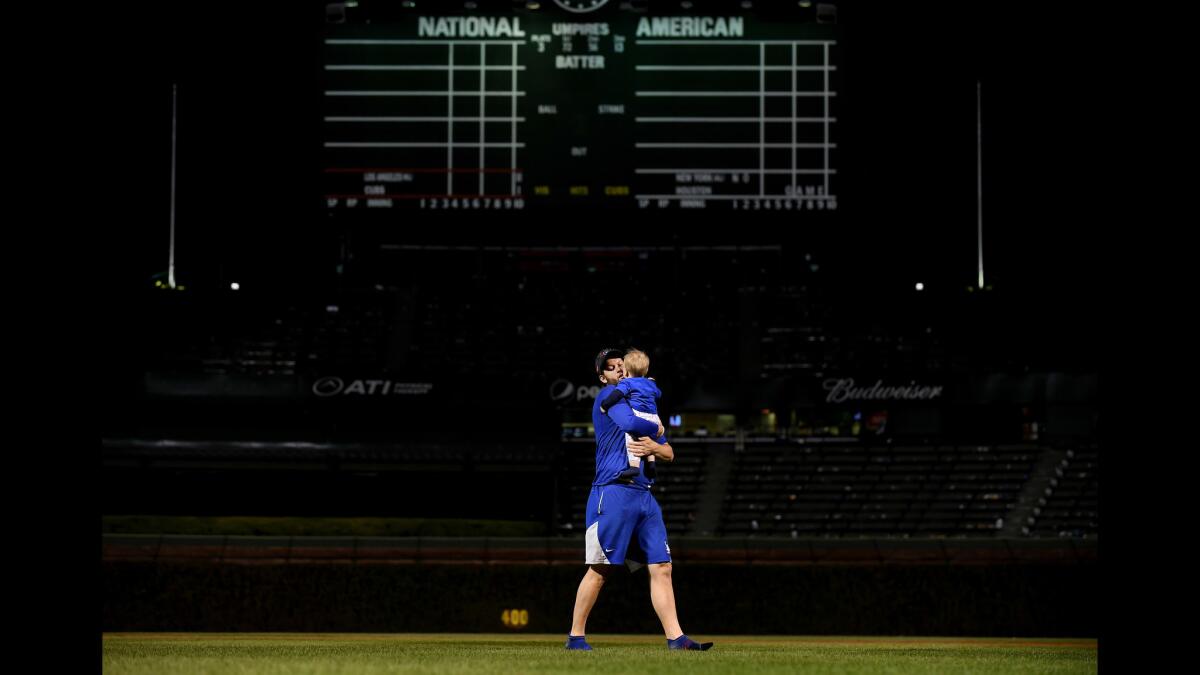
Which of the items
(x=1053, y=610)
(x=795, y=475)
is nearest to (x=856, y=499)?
(x=795, y=475)

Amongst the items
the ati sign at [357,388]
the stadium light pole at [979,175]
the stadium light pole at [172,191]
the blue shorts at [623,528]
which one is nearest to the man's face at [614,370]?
the blue shorts at [623,528]

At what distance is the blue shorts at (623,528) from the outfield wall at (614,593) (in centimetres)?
941

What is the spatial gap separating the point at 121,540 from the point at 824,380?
1162 centimetres

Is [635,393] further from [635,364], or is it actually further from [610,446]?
[610,446]

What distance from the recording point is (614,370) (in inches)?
340

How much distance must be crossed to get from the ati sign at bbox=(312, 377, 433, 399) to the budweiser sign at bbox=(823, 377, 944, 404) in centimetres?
708

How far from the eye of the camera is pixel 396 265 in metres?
27.1

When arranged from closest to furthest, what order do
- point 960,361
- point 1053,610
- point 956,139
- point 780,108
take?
point 1053,610, point 780,108, point 956,139, point 960,361

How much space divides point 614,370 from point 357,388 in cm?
A: 1592

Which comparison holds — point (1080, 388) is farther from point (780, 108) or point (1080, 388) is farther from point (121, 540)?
point (121, 540)

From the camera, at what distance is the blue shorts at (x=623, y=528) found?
854 cm

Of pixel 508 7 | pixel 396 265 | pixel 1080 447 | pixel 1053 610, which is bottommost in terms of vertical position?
pixel 1053 610

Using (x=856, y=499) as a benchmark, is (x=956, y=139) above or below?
above

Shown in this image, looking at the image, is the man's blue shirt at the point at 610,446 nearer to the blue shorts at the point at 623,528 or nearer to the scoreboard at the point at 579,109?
the blue shorts at the point at 623,528
